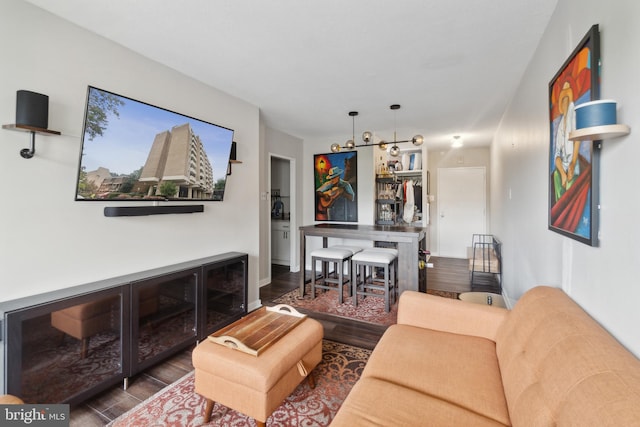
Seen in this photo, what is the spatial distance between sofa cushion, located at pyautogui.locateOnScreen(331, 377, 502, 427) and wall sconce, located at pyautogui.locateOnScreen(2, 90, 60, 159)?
7.20 feet

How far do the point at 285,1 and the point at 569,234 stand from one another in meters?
1.96

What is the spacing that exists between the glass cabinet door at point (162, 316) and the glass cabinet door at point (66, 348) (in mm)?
103

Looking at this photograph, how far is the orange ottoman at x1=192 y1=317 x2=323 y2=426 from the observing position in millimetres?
1470

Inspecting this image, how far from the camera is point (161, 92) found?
8.07ft

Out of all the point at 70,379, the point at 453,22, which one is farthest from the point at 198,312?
the point at 453,22

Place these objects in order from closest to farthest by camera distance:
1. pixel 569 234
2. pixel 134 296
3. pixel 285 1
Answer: pixel 569 234 < pixel 285 1 < pixel 134 296

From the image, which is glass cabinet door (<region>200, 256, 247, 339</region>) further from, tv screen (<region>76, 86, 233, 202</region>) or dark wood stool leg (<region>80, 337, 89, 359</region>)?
dark wood stool leg (<region>80, 337, 89, 359</region>)

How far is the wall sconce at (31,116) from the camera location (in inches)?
63.1

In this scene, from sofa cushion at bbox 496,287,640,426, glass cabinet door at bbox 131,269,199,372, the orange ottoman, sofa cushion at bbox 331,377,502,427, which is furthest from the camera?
glass cabinet door at bbox 131,269,199,372

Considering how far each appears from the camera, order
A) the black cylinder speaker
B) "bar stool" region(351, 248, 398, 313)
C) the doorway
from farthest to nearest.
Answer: the doorway
"bar stool" region(351, 248, 398, 313)
the black cylinder speaker

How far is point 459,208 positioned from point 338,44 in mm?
5254

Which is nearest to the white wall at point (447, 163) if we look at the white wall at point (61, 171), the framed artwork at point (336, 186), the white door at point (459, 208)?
the white door at point (459, 208)

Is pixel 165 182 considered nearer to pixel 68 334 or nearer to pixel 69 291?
pixel 69 291

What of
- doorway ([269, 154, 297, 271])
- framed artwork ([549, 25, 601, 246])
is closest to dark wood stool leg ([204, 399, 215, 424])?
framed artwork ([549, 25, 601, 246])
